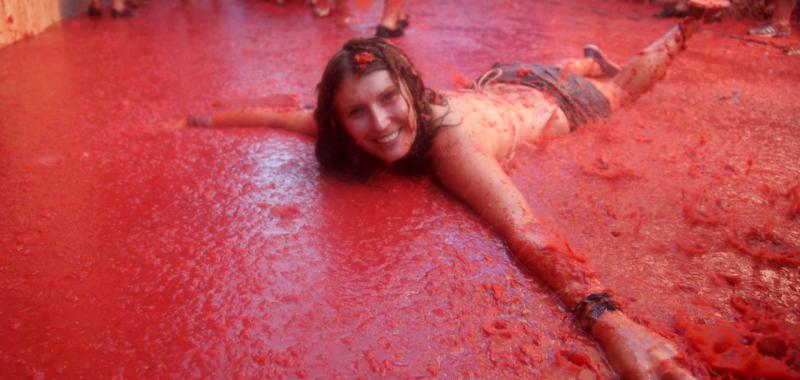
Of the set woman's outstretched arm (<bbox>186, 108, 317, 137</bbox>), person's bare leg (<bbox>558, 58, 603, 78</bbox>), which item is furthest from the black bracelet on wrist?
person's bare leg (<bbox>558, 58, 603, 78</bbox>)

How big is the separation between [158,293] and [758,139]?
279 centimetres

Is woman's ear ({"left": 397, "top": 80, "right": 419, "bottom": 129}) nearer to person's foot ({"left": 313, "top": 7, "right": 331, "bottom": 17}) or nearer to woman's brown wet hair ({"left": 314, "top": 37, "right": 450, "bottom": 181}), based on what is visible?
woman's brown wet hair ({"left": 314, "top": 37, "right": 450, "bottom": 181})

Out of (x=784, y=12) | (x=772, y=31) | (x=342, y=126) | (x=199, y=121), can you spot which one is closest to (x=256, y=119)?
(x=199, y=121)

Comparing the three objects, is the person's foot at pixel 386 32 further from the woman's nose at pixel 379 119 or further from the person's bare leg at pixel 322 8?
the woman's nose at pixel 379 119

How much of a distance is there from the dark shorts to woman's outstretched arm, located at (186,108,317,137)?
0.96 metres

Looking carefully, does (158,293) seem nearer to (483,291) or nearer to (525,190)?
(483,291)

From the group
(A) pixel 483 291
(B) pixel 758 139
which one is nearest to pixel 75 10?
(A) pixel 483 291

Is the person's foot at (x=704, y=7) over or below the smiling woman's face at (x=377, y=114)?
over

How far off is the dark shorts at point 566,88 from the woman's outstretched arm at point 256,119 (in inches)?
37.7

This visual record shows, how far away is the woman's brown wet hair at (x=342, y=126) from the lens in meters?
2.03

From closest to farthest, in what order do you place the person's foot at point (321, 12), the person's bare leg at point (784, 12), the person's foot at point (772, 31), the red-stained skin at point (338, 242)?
the red-stained skin at point (338, 242) → the person's foot at point (772, 31) → the person's bare leg at point (784, 12) → the person's foot at point (321, 12)

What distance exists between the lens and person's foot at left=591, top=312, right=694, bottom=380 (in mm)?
1351

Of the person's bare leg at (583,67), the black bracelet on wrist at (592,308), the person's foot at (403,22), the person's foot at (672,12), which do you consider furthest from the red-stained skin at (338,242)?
the person's foot at (672,12)

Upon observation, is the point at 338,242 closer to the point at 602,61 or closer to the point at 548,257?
the point at 548,257
